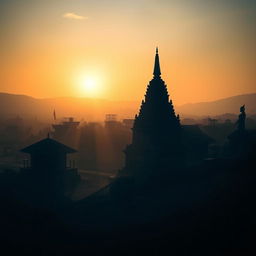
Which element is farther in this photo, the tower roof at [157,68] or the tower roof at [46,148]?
the tower roof at [157,68]

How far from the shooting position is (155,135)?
36781mm

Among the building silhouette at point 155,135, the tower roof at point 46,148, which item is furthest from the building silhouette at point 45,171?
the building silhouette at point 155,135

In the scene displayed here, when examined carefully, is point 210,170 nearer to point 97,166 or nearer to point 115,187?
point 115,187

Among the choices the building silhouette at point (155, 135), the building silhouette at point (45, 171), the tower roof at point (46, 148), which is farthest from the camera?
the building silhouette at point (155, 135)

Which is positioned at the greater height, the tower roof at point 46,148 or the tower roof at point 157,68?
the tower roof at point 157,68

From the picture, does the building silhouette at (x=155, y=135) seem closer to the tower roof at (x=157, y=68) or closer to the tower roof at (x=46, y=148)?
the tower roof at (x=157, y=68)

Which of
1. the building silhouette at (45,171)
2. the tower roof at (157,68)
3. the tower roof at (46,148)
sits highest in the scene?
the tower roof at (157,68)

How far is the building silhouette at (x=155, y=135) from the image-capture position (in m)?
36.5

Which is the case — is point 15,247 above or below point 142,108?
below

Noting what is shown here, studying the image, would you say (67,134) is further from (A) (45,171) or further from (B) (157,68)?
(B) (157,68)

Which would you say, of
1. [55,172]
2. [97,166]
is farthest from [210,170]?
[97,166]

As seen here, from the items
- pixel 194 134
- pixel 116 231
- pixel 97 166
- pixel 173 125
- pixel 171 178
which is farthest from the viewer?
pixel 97 166

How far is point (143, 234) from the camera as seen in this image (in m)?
22.0

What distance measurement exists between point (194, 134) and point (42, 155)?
59.1ft
